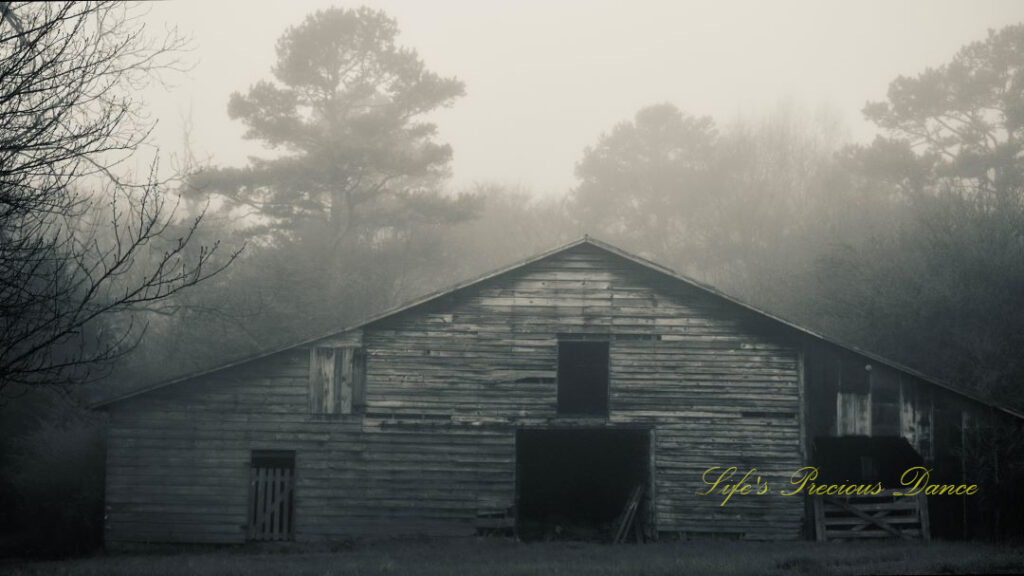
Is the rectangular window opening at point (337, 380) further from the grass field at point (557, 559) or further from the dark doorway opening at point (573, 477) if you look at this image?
the dark doorway opening at point (573, 477)

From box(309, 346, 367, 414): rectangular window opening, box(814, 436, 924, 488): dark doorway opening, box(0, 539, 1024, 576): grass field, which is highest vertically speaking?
box(309, 346, 367, 414): rectangular window opening

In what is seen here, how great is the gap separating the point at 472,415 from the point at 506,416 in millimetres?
727

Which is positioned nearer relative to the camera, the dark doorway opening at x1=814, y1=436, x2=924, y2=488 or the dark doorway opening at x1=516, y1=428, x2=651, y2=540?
the dark doorway opening at x1=814, y1=436, x2=924, y2=488

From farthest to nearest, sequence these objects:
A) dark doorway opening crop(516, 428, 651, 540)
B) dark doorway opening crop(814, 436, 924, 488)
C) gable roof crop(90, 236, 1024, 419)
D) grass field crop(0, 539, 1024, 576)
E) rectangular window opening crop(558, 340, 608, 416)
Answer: dark doorway opening crop(516, 428, 651, 540)
dark doorway opening crop(814, 436, 924, 488)
rectangular window opening crop(558, 340, 608, 416)
gable roof crop(90, 236, 1024, 419)
grass field crop(0, 539, 1024, 576)

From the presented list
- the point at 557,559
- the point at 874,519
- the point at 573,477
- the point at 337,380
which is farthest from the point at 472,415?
the point at 874,519

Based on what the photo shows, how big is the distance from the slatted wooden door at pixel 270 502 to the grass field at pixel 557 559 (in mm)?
352

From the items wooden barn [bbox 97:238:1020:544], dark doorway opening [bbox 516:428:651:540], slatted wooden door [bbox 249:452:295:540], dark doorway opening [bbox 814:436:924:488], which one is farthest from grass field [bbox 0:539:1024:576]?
dark doorway opening [bbox 516:428:651:540]

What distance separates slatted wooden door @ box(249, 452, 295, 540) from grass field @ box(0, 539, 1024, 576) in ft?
1.15

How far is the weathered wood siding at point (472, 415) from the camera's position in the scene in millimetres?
19172

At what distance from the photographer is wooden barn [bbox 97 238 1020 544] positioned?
63.0 ft

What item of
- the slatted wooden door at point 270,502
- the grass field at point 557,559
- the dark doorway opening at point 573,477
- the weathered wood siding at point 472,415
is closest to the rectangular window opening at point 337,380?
the weathered wood siding at point 472,415

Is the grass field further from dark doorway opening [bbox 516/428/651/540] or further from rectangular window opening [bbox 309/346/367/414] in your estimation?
dark doorway opening [bbox 516/428/651/540]

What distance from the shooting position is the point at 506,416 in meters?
19.7

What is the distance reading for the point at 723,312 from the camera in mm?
20109
